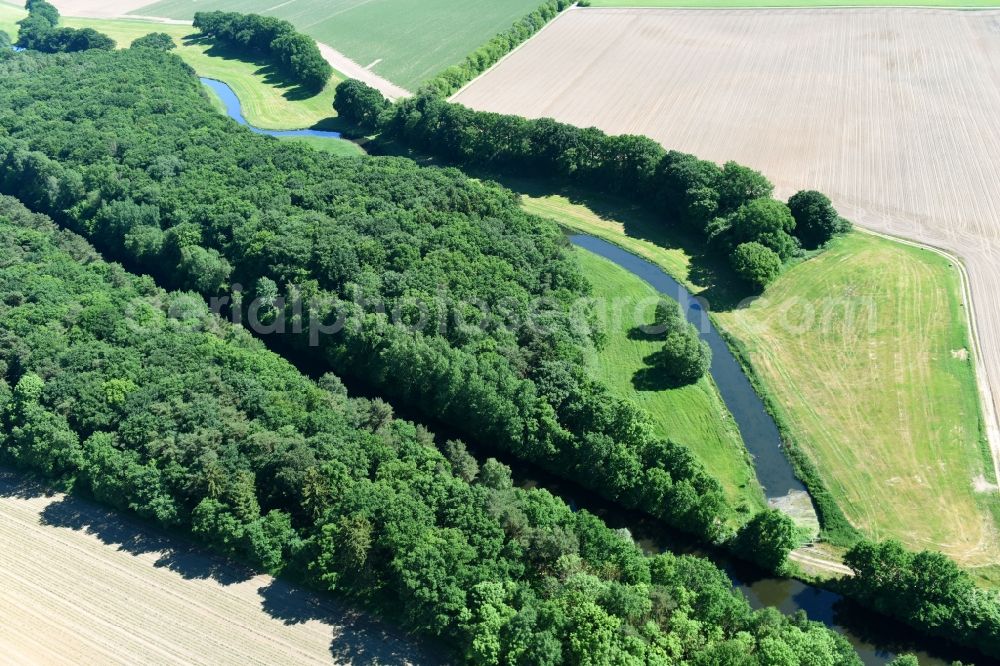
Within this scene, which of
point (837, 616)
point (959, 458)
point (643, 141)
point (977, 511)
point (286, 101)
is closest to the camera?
point (837, 616)

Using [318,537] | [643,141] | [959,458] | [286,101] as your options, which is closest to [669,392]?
[959,458]

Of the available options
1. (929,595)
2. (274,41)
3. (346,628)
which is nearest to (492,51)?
(274,41)

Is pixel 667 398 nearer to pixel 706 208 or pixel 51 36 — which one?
pixel 706 208

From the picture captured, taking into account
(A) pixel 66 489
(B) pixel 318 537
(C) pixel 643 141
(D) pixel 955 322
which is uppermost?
(C) pixel 643 141

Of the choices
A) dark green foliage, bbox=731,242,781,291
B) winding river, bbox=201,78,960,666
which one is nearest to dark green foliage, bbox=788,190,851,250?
dark green foliage, bbox=731,242,781,291

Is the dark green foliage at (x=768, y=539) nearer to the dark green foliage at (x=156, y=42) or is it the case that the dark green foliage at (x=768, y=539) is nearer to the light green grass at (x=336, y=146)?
the light green grass at (x=336, y=146)

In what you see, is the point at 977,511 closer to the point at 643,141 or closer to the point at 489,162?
the point at 643,141

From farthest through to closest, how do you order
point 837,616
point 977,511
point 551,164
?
1. point 551,164
2. point 977,511
3. point 837,616

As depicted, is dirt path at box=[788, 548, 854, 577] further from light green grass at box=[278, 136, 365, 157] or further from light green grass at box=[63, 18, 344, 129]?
light green grass at box=[63, 18, 344, 129]

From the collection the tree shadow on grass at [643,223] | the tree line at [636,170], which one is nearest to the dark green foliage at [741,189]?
the tree line at [636,170]
